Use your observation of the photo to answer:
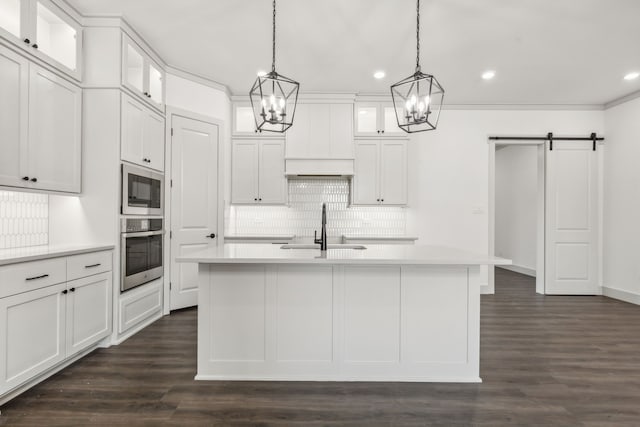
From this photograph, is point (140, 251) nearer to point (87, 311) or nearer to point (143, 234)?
point (143, 234)

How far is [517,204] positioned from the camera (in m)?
7.73

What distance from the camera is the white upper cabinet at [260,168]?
16.8ft

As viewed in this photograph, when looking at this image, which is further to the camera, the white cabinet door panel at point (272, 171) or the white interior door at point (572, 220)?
the white interior door at point (572, 220)

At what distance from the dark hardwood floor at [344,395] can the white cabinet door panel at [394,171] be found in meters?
2.39

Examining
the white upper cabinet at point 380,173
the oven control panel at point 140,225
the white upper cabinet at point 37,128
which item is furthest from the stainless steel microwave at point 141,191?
the white upper cabinet at point 380,173

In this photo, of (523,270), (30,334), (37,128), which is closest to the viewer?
(30,334)

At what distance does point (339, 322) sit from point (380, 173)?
10.0 feet

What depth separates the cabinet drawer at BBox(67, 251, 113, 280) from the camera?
265cm


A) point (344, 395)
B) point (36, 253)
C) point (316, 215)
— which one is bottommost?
point (344, 395)

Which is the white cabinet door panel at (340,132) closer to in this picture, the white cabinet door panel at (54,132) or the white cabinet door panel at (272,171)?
the white cabinet door panel at (272,171)

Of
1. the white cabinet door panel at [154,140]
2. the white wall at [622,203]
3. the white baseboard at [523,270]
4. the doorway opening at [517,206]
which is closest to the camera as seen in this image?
the white cabinet door panel at [154,140]

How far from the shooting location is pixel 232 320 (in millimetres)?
2504

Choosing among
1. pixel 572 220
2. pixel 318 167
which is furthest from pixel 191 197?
pixel 572 220

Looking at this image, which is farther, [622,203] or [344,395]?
[622,203]
